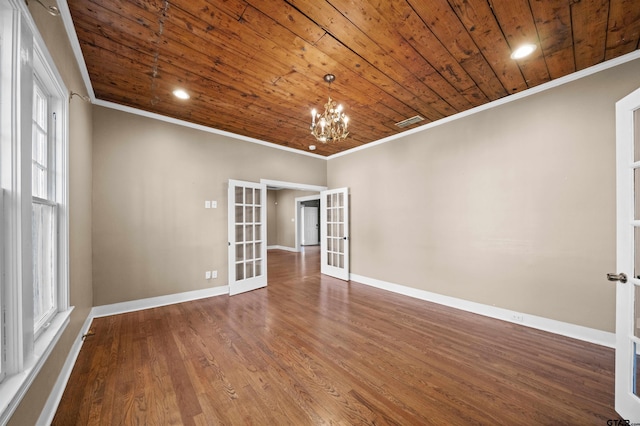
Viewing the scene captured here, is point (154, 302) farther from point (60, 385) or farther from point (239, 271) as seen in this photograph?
point (60, 385)

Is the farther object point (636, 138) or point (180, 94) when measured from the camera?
point (180, 94)

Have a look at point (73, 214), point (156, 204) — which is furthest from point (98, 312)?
point (73, 214)

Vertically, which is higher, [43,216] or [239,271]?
[43,216]

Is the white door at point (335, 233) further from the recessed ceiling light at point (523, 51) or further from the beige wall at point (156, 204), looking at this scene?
the recessed ceiling light at point (523, 51)

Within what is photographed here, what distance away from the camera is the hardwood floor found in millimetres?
1637

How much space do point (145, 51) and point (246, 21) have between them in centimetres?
109

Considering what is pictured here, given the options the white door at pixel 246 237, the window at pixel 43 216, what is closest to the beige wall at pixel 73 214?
the window at pixel 43 216

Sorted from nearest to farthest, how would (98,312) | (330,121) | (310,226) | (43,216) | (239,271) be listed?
(43,216) < (330,121) < (98,312) < (239,271) < (310,226)

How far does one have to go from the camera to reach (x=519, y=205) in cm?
298

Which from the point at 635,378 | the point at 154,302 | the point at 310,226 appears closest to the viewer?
the point at 635,378

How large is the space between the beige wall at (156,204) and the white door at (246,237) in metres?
0.17

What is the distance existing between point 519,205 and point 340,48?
283 cm

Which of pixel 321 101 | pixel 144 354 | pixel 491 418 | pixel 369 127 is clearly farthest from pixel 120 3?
pixel 491 418

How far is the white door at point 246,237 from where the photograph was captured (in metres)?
4.22
